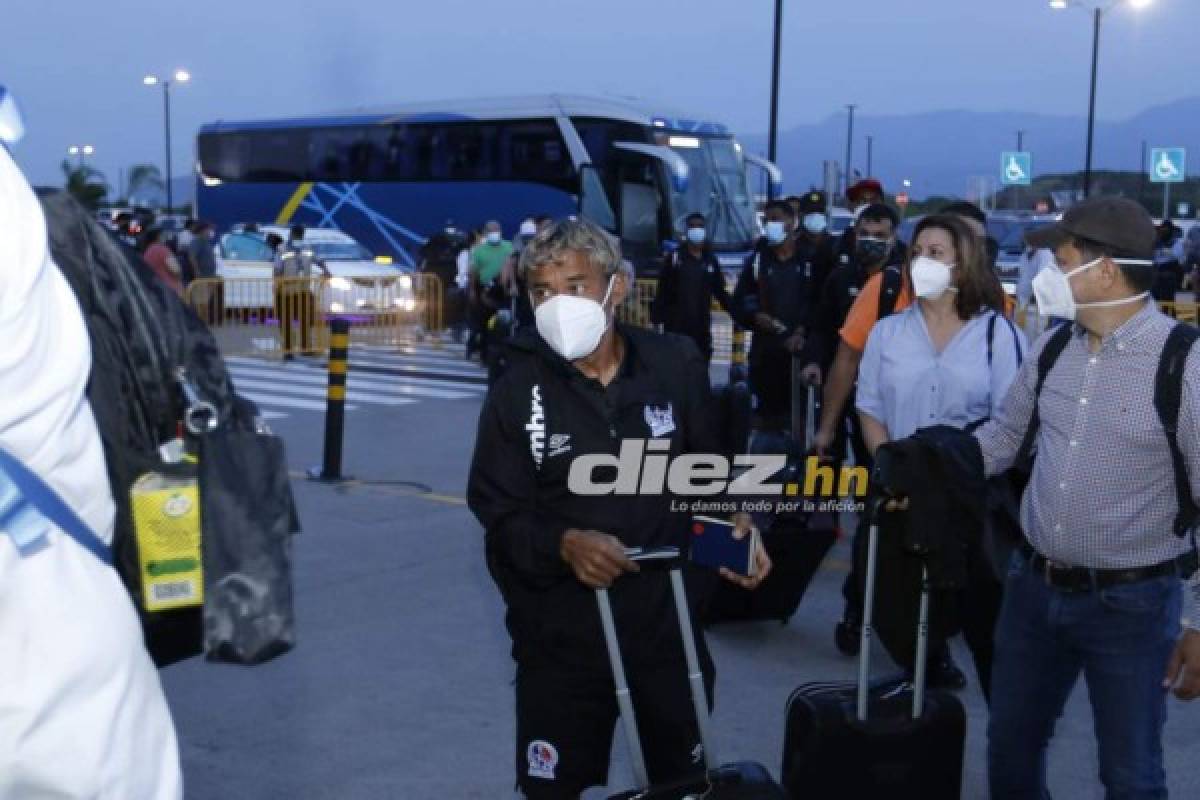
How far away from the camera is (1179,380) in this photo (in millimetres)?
3852

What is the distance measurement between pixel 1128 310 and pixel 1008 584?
80 cm

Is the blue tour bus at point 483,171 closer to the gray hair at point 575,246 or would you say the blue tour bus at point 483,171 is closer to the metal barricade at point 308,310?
the metal barricade at point 308,310

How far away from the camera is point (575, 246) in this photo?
3930 mm

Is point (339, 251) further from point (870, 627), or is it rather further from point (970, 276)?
point (870, 627)

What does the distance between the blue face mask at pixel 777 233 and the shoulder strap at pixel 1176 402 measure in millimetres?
7545

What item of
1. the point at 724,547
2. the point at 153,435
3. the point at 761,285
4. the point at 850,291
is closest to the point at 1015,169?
the point at 761,285

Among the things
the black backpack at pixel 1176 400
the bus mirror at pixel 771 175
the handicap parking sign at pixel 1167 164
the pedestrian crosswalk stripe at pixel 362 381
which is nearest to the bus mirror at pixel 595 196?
the bus mirror at pixel 771 175

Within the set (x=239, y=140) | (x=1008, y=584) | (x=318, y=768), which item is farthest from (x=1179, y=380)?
(x=239, y=140)

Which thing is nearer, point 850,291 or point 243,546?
point 243,546

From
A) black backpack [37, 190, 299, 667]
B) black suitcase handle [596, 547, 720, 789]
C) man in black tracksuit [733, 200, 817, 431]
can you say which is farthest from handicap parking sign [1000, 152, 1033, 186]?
black backpack [37, 190, 299, 667]

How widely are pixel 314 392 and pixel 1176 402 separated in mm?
14563

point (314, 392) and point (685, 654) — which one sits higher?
point (685, 654)

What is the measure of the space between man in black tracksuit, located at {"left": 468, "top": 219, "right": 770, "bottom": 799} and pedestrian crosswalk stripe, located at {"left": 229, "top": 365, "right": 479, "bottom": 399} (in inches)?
517

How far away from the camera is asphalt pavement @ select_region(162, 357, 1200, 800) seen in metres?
5.49
